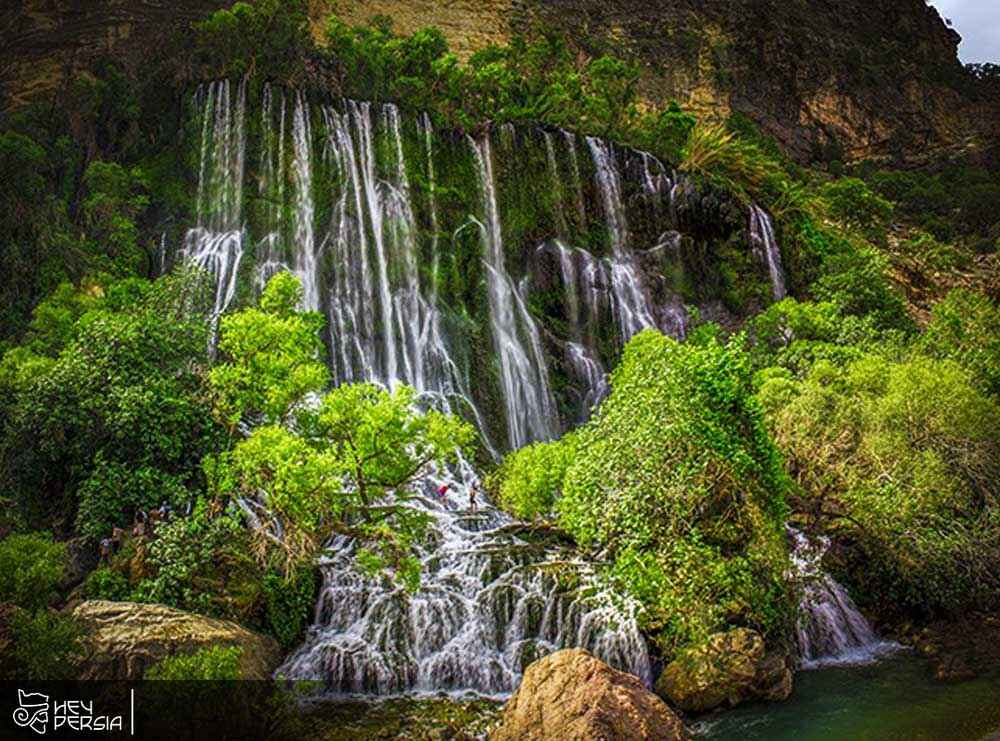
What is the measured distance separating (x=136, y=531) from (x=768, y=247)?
27.5 metres

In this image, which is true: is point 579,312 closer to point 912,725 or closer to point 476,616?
point 476,616

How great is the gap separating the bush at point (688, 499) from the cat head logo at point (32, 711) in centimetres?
854

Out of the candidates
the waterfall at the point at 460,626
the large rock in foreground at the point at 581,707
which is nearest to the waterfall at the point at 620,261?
the waterfall at the point at 460,626

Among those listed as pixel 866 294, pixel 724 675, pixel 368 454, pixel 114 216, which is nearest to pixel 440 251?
pixel 114 216

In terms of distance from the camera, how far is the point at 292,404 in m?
15.6

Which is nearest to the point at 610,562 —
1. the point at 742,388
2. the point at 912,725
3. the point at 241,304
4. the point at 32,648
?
the point at 742,388

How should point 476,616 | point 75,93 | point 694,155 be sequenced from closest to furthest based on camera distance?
point 476,616, point 75,93, point 694,155

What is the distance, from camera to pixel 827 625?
16156mm

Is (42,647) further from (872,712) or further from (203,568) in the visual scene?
(872,712)

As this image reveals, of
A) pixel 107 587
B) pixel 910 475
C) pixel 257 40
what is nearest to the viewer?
pixel 107 587

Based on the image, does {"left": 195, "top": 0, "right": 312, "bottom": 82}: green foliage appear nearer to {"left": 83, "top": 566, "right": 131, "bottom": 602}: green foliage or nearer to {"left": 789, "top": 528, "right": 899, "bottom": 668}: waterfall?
{"left": 83, "top": 566, "right": 131, "bottom": 602}: green foliage

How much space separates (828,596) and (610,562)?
4923mm

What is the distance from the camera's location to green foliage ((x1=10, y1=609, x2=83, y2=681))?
11219mm

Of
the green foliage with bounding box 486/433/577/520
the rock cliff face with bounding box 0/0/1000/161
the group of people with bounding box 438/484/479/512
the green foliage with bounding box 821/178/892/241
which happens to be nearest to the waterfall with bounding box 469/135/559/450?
the group of people with bounding box 438/484/479/512
